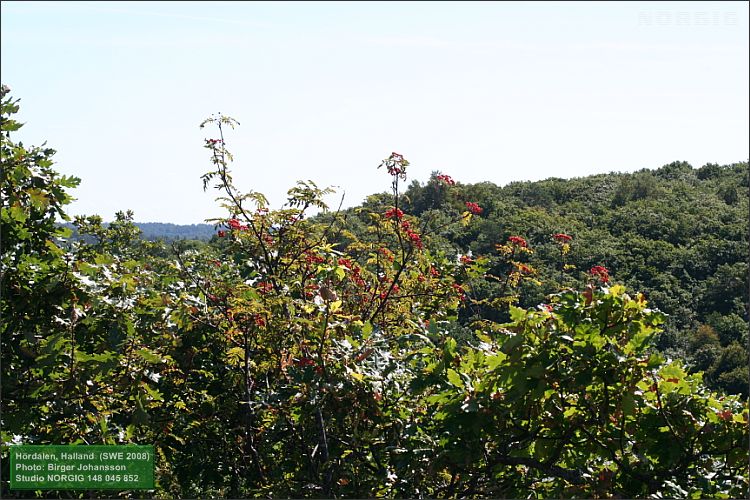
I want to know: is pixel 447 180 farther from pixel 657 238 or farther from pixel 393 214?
pixel 657 238

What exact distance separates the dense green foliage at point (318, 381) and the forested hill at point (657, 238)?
1582 cm

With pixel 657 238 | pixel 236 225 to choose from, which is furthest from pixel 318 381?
pixel 657 238

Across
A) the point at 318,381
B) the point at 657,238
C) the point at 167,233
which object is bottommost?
the point at 318,381

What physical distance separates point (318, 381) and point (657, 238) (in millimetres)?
30565

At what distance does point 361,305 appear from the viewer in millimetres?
4676

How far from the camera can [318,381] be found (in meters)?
3.11

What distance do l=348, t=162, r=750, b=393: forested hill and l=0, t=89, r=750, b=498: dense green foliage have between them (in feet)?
51.9

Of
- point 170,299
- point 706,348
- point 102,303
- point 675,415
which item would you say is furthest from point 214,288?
point 706,348

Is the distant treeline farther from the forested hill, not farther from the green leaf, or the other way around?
the forested hill

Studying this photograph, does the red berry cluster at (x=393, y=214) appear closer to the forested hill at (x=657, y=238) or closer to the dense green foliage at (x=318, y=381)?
the dense green foliage at (x=318, y=381)

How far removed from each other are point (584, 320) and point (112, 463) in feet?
6.46

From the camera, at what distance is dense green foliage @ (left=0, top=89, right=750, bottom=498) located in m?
2.73

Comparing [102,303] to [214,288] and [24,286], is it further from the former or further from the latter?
[214,288]

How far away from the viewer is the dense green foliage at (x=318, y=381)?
2.73 m
